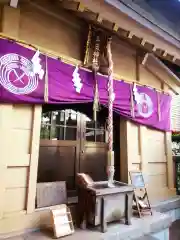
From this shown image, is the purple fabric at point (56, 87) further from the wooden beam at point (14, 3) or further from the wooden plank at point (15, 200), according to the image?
the wooden plank at point (15, 200)

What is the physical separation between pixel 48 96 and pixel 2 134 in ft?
2.76

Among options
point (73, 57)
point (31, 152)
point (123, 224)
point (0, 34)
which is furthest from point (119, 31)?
point (123, 224)

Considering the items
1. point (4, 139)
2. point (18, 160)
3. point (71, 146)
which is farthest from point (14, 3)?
point (71, 146)

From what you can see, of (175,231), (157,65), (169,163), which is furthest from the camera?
(157,65)

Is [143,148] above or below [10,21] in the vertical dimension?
below

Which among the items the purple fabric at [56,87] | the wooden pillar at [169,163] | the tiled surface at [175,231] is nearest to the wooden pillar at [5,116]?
the purple fabric at [56,87]

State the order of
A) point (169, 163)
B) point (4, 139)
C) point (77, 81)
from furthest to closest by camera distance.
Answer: point (169, 163) < point (77, 81) < point (4, 139)

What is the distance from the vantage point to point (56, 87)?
10.2 feet

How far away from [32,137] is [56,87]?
A: 0.85 metres

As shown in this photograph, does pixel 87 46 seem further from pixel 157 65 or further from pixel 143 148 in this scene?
pixel 143 148

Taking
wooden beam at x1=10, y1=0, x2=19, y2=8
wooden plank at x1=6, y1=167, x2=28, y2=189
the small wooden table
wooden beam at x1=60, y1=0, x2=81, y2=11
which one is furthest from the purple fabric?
the small wooden table

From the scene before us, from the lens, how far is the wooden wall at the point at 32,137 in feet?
8.80

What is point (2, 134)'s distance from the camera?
8.79 feet

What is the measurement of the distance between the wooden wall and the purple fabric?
0.22 m
